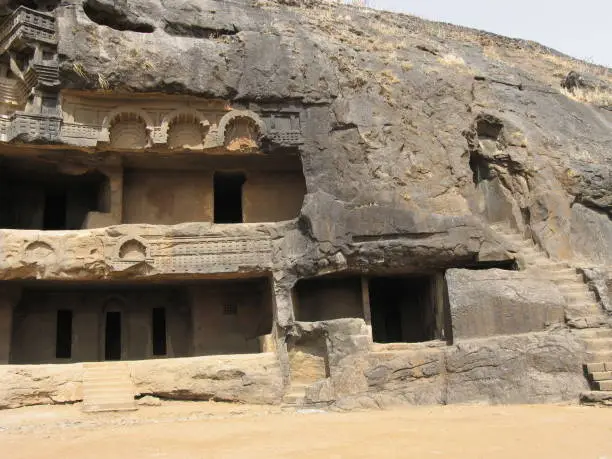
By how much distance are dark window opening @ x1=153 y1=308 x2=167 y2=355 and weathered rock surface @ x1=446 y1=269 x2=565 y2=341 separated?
26.4 ft

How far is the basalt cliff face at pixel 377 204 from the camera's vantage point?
38.0ft

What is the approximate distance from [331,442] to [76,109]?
33.8 ft

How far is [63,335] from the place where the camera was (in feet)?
54.4

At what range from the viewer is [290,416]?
1028cm

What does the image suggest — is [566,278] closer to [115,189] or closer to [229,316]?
[229,316]

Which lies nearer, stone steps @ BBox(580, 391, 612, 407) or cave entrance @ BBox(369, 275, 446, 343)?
stone steps @ BBox(580, 391, 612, 407)

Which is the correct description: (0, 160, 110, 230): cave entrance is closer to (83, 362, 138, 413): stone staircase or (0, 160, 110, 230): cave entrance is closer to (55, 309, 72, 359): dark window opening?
(55, 309, 72, 359): dark window opening

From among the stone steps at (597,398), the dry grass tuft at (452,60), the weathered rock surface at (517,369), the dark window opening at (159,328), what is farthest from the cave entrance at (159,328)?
the stone steps at (597,398)

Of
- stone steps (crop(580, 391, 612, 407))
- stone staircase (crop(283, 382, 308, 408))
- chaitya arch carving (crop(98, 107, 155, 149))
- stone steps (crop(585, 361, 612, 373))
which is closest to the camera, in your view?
stone steps (crop(580, 391, 612, 407))

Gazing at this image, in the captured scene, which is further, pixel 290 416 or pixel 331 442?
pixel 290 416

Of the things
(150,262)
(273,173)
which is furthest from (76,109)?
(273,173)

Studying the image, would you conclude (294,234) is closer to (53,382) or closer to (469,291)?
(469,291)

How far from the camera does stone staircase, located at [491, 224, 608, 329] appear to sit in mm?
12008

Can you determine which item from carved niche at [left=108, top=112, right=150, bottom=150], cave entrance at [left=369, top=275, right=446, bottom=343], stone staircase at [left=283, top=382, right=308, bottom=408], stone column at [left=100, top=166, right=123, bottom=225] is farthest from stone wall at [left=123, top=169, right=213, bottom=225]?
stone staircase at [left=283, top=382, right=308, bottom=408]
